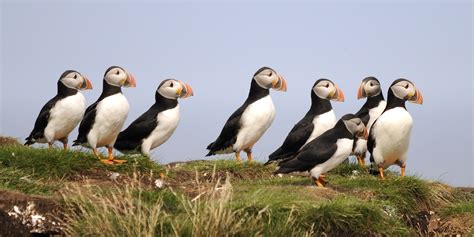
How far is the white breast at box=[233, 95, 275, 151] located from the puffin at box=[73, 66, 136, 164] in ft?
6.29

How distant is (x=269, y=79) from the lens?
539 inches

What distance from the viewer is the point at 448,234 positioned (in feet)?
35.7

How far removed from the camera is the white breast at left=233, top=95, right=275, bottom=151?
13.3 meters

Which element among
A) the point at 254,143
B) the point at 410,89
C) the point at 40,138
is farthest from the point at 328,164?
the point at 40,138

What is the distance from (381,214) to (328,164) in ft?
4.51

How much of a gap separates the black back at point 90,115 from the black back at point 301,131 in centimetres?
256

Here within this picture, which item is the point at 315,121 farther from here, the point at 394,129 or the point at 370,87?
the point at 394,129

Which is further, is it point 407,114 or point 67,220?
point 407,114

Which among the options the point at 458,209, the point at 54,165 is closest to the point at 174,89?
the point at 54,165

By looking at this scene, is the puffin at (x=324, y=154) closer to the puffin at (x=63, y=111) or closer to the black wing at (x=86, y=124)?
the black wing at (x=86, y=124)

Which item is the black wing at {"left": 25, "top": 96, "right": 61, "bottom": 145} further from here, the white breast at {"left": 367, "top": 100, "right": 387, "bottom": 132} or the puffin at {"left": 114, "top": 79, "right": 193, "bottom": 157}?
the white breast at {"left": 367, "top": 100, "right": 387, "bottom": 132}

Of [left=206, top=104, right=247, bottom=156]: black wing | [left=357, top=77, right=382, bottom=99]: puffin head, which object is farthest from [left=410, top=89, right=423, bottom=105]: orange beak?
[left=206, top=104, right=247, bottom=156]: black wing

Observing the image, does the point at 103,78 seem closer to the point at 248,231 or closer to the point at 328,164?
the point at 328,164

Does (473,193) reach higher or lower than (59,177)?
lower
